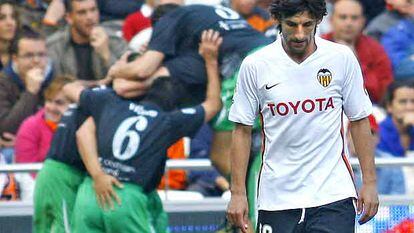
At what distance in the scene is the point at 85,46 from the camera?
11.6 m

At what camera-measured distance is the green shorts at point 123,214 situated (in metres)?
8.23

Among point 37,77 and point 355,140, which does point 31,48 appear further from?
point 355,140

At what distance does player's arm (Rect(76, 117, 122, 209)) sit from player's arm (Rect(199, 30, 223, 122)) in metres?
0.74

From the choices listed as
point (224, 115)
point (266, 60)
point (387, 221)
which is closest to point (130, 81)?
point (224, 115)

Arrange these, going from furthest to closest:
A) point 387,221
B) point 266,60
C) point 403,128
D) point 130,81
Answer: point 403,128
point 130,81
point 387,221
point 266,60

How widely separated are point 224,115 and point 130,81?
83 centimetres

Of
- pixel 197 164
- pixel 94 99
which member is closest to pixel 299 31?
pixel 94 99

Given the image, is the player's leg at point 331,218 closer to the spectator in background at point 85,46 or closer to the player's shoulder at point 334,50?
the player's shoulder at point 334,50

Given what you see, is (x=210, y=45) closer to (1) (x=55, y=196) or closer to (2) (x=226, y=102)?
(2) (x=226, y=102)

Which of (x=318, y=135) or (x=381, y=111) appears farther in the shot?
(x=381, y=111)

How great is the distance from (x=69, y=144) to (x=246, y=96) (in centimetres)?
287

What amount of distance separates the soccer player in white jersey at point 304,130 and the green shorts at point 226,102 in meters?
2.18

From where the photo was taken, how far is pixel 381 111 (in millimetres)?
10555

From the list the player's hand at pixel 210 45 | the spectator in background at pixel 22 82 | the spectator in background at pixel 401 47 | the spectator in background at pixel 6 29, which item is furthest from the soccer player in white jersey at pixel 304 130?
the spectator in background at pixel 6 29
